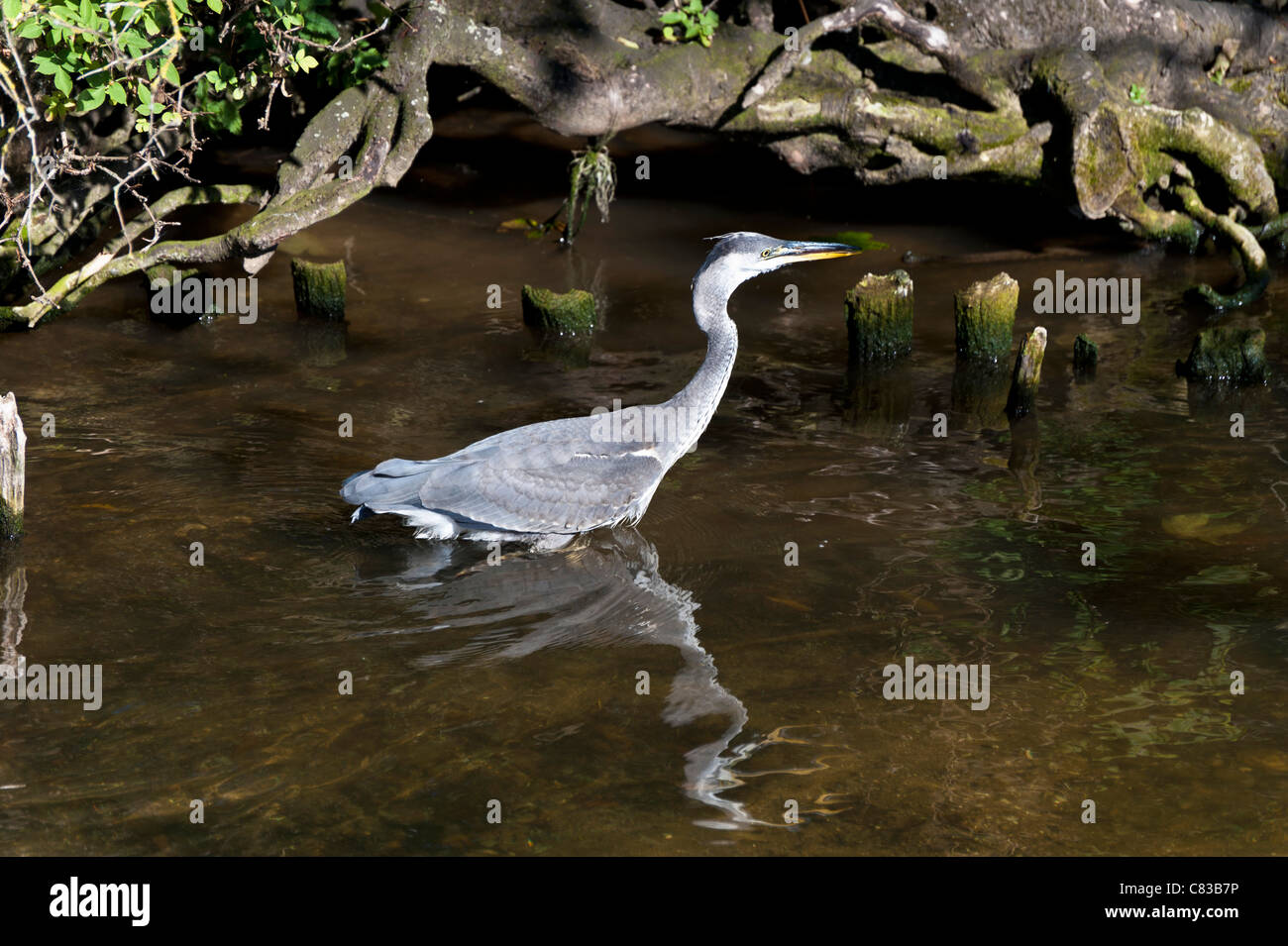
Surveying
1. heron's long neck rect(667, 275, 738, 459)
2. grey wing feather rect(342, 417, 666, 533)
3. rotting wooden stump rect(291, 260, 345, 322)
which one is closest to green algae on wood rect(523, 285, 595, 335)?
rotting wooden stump rect(291, 260, 345, 322)

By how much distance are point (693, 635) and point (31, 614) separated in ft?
11.4

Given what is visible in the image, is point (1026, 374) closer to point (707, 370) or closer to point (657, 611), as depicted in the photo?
point (707, 370)

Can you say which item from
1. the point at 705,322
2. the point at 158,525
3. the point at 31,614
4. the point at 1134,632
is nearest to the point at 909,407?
the point at 705,322

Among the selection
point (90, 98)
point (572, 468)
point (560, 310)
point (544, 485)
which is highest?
point (90, 98)

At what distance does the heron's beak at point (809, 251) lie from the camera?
808 centimetres

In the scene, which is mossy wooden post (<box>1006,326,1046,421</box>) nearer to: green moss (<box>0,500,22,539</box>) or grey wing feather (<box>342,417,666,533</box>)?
grey wing feather (<box>342,417,666,533</box>)

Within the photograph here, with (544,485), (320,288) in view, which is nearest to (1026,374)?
(544,485)

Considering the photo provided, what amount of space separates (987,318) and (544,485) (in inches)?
178

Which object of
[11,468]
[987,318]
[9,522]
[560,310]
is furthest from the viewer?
[560,310]

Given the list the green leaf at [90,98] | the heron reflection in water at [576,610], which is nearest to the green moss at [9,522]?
the heron reflection in water at [576,610]

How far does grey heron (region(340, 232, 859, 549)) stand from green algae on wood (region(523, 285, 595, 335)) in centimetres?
350

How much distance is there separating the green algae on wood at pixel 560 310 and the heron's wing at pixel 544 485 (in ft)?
12.5

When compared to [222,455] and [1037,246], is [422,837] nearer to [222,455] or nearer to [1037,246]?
[222,455]

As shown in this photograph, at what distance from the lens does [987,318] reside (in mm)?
10797
